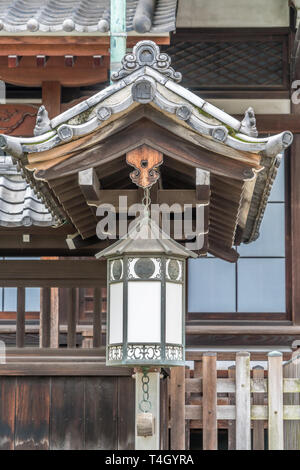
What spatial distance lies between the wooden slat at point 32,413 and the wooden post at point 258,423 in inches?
62.9

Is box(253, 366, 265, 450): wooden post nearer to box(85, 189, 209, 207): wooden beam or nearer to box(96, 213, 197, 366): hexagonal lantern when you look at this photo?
box(96, 213, 197, 366): hexagonal lantern

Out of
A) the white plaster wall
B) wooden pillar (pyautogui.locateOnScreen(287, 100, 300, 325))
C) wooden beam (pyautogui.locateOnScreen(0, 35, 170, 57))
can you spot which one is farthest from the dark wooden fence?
the white plaster wall

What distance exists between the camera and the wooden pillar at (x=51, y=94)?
1026 centimetres

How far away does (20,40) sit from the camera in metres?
9.59

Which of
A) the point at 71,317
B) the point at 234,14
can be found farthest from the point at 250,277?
the point at 71,317

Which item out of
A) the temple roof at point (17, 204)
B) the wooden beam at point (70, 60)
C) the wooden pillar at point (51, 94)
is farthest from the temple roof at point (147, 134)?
the wooden pillar at point (51, 94)

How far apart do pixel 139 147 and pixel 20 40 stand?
3.48 meters

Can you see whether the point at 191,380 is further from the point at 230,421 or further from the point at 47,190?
the point at 47,190

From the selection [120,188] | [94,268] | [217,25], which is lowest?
[94,268]

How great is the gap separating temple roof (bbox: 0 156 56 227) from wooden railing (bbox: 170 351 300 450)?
1613mm

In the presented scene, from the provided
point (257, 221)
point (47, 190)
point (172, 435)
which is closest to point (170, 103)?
point (47, 190)

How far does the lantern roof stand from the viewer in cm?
654

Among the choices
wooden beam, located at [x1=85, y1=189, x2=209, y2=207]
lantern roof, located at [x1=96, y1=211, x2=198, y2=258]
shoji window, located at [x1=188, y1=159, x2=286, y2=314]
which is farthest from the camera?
shoji window, located at [x1=188, y1=159, x2=286, y2=314]

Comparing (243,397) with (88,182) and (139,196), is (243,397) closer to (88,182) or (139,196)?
(139,196)
